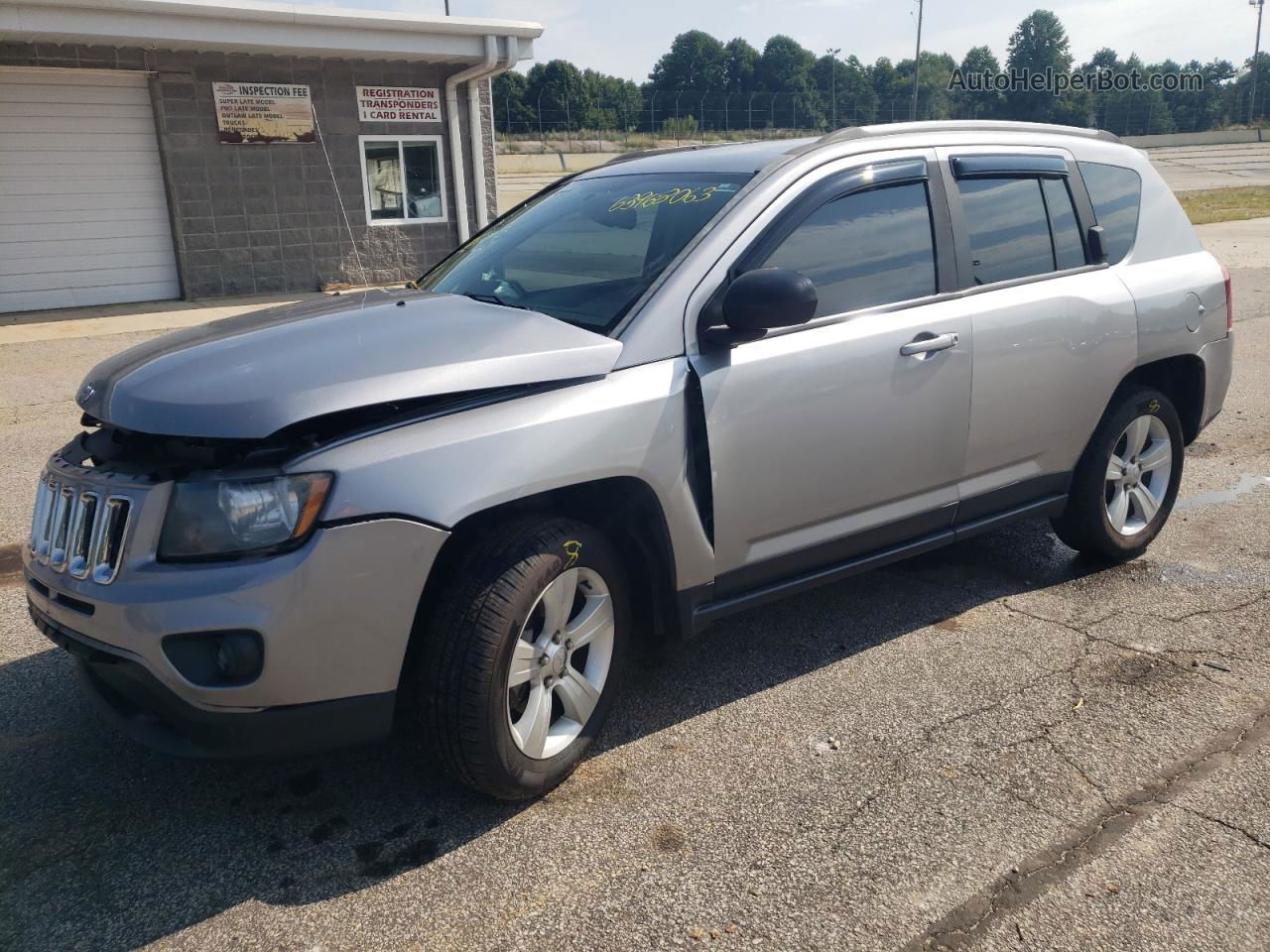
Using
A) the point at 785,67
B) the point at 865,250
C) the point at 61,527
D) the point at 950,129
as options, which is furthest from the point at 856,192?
the point at 785,67

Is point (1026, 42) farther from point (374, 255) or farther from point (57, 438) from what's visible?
point (57, 438)

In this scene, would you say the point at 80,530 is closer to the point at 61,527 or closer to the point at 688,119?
the point at 61,527

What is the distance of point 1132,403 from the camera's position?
4656 mm

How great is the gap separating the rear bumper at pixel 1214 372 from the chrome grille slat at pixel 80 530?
4414mm

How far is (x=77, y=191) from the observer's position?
1430 cm

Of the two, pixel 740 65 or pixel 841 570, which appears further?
pixel 740 65

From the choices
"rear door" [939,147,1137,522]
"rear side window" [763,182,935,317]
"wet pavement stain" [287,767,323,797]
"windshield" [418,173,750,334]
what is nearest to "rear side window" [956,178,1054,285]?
"rear door" [939,147,1137,522]

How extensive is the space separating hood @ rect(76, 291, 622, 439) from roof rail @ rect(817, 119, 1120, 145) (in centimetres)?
136

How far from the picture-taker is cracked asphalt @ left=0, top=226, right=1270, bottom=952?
2.61m

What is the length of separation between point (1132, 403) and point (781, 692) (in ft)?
6.90

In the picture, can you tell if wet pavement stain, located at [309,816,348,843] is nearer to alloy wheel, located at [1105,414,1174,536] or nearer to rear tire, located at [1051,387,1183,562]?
rear tire, located at [1051,387,1183,562]

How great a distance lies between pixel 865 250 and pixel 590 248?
960 millimetres

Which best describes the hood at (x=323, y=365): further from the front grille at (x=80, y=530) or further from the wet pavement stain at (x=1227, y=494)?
the wet pavement stain at (x=1227, y=494)

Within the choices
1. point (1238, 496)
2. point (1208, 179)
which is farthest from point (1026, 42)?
point (1238, 496)
